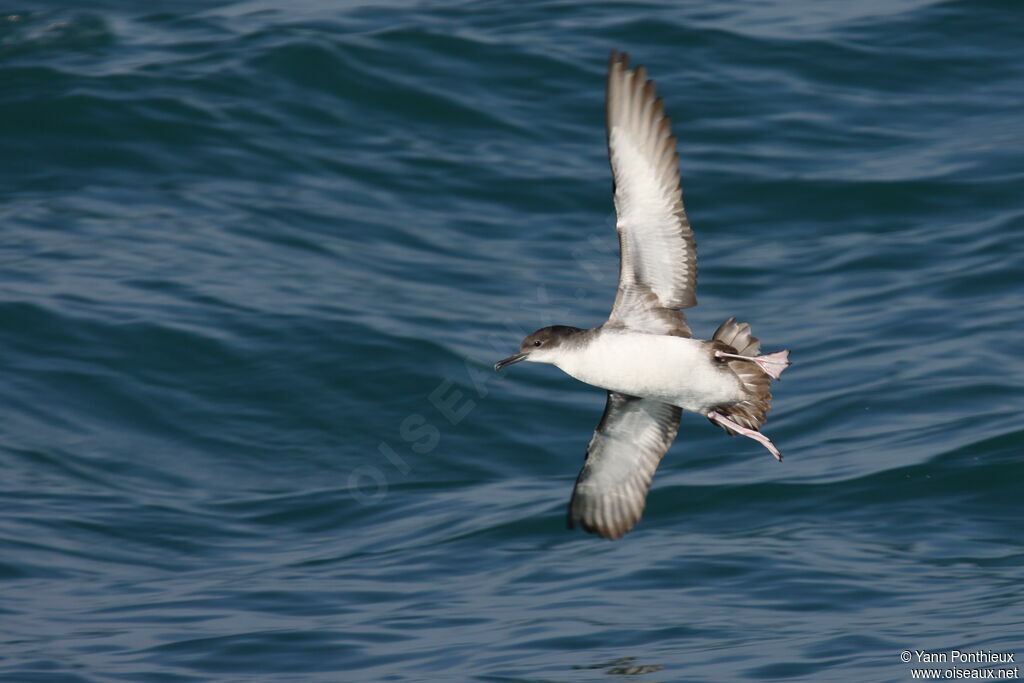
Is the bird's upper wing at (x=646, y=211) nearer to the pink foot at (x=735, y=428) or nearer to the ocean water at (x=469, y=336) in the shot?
the pink foot at (x=735, y=428)

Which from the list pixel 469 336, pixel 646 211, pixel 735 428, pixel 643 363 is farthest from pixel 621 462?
→ pixel 469 336

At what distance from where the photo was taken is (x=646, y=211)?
6.39m

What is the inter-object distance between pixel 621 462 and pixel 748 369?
46.9 inches

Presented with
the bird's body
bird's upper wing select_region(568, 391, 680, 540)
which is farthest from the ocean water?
the bird's body

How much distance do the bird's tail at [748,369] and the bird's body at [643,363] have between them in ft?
0.44

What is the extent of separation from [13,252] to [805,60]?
8234mm

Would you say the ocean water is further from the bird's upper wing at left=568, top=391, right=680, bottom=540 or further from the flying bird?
the flying bird

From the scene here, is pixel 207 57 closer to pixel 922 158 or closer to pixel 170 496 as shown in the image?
pixel 170 496

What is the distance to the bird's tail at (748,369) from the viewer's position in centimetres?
664

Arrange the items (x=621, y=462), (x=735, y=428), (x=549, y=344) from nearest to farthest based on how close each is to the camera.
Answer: (x=549, y=344), (x=735, y=428), (x=621, y=462)

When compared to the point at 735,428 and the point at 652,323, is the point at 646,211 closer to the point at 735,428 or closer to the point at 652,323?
the point at 652,323

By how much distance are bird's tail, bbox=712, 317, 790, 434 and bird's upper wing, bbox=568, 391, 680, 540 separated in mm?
648

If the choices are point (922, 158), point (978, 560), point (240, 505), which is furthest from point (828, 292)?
point (240, 505)

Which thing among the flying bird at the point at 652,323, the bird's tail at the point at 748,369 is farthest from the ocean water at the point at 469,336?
→ the flying bird at the point at 652,323
